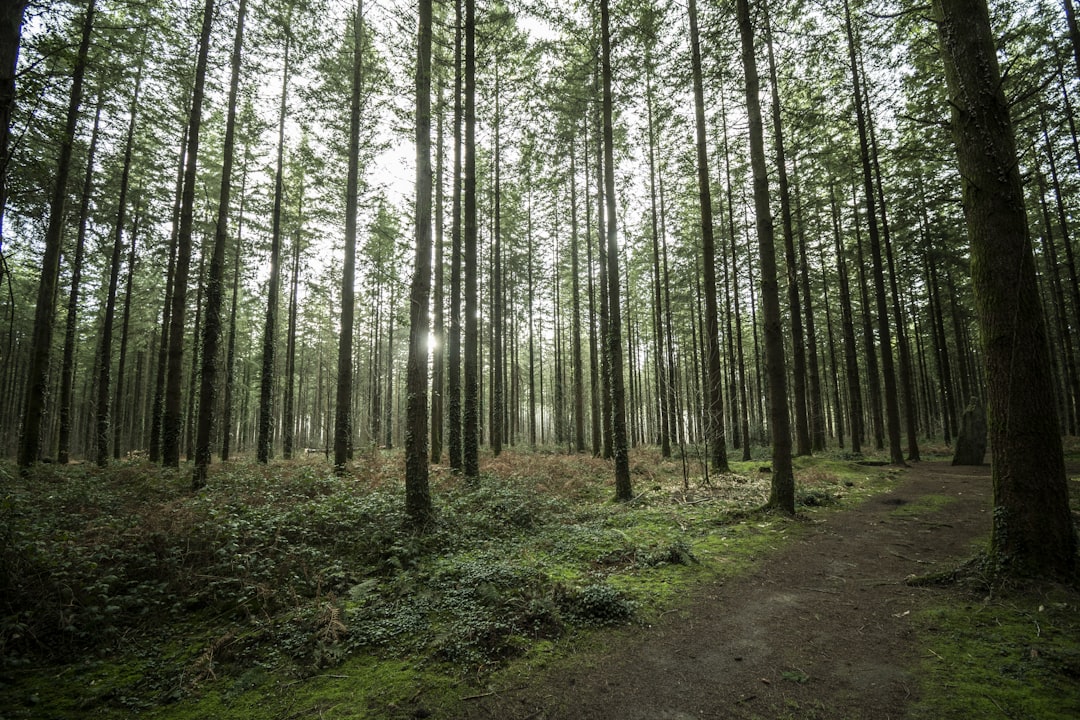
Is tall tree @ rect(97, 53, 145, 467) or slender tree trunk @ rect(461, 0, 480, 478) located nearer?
slender tree trunk @ rect(461, 0, 480, 478)

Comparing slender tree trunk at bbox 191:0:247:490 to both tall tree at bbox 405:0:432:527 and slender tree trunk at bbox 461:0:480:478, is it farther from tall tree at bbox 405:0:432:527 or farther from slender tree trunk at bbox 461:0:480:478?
slender tree trunk at bbox 461:0:480:478

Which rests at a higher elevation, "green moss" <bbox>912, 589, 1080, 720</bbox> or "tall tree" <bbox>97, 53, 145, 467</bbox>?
"tall tree" <bbox>97, 53, 145, 467</bbox>

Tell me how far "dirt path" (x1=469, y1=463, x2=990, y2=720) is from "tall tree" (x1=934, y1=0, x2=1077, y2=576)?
1273 mm

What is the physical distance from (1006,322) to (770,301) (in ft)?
14.3

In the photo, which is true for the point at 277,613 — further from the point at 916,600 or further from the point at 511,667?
Answer: the point at 916,600

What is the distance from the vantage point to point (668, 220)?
2241 cm

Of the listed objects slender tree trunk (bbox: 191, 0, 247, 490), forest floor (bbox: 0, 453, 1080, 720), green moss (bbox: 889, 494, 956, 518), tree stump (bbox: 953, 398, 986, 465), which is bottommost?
green moss (bbox: 889, 494, 956, 518)

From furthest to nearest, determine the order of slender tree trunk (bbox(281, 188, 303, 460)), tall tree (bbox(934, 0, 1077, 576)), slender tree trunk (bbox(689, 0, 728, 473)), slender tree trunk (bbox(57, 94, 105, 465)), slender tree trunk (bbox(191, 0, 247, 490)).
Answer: slender tree trunk (bbox(281, 188, 303, 460))
slender tree trunk (bbox(57, 94, 105, 465))
slender tree trunk (bbox(689, 0, 728, 473))
slender tree trunk (bbox(191, 0, 247, 490))
tall tree (bbox(934, 0, 1077, 576))

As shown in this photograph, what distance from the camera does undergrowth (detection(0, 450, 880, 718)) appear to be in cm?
360

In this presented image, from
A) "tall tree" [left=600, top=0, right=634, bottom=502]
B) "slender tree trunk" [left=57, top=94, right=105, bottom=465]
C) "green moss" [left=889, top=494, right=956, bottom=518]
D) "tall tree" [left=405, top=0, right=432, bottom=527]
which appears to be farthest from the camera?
"slender tree trunk" [left=57, top=94, right=105, bottom=465]

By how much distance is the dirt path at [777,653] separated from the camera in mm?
3166

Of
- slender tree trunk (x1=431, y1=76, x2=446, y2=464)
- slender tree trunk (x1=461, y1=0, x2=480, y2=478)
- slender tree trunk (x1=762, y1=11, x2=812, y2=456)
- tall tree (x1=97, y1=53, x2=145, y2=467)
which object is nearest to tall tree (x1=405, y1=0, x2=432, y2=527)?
slender tree trunk (x1=461, y1=0, x2=480, y2=478)

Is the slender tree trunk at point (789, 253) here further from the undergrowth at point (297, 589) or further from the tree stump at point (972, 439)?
the undergrowth at point (297, 589)

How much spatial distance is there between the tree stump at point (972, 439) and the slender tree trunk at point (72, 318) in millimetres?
32698
